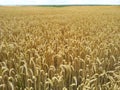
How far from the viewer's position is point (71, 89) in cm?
271

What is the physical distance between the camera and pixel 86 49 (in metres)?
A: 4.11

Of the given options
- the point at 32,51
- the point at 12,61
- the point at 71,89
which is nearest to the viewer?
the point at 71,89

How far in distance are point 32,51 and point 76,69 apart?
0.89 m

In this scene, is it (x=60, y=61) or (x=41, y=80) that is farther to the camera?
(x=60, y=61)

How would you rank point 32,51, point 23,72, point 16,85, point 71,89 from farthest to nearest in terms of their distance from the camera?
1. point 32,51
2. point 23,72
3. point 16,85
4. point 71,89

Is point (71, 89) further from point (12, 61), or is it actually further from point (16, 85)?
point (12, 61)

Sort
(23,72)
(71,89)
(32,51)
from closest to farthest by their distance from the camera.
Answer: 1. (71,89)
2. (23,72)
3. (32,51)

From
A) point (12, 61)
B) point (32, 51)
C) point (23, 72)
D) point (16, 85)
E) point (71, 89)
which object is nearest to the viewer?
point (71, 89)

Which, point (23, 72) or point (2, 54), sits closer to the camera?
point (23, 72)

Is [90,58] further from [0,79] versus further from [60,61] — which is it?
[0,79]

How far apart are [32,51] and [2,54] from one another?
470 millimetres

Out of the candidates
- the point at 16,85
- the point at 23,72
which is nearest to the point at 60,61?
the point at 23,72

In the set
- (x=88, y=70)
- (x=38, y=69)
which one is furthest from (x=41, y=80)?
(x=88, y=70)

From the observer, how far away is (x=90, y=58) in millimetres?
3654
